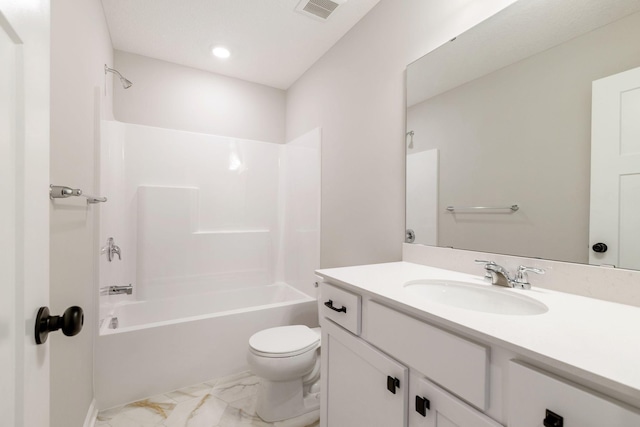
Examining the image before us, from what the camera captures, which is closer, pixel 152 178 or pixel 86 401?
pixel 86 401

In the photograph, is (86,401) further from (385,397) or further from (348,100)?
(348,100)

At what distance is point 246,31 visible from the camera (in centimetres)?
209

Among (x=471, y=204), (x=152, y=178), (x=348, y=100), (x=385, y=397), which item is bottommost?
(x=385, y=397)

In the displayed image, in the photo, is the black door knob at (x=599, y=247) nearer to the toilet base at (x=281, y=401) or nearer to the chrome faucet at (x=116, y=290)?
the toilet base at (x=281, y=401)

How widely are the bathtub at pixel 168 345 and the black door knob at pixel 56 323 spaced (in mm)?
1486

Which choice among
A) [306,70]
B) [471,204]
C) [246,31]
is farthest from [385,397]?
[306,70]

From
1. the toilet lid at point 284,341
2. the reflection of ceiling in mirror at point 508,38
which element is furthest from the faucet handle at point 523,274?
the toilet lid at point 284,341

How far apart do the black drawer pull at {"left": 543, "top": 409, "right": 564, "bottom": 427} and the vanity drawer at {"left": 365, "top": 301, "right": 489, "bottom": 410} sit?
0.41 feet

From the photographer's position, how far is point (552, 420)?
1.80 ft

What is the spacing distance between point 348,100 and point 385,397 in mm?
1809

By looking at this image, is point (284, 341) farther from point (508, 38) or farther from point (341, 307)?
point (508, 38)

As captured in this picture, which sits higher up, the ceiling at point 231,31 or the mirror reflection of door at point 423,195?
the ceiling at point 231,31

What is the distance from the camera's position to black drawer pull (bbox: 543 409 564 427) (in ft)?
1.78

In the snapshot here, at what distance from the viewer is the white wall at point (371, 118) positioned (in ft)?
4.95
